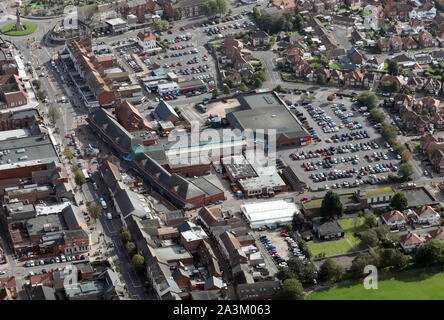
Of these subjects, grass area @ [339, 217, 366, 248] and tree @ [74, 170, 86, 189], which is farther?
tree @ [74, 170, 86, 189]

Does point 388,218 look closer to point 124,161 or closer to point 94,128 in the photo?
point 124,161

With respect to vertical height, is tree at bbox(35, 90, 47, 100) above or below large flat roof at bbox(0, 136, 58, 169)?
below

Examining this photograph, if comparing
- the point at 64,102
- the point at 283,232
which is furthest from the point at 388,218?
the point at 64,102

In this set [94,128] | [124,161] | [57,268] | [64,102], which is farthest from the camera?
[64,102]

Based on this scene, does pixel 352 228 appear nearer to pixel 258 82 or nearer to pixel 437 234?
pixel 437 234

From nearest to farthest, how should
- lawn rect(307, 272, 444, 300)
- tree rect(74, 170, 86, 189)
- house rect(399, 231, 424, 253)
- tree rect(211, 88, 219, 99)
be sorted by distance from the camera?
lawn rect(307, 272, 444, 300) → house rect(399, 231, 424, 253) → tree rect(74, 170, 86, 189) → tree rect(211, 88, 219, 99)

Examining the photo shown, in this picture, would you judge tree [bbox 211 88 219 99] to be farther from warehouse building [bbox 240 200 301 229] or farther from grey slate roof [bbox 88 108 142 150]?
→ warehouse building [bbox 240 200 301 229]

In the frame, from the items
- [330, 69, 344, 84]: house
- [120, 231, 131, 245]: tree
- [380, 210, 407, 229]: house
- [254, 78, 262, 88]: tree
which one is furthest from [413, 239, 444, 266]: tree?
[254, 78, 262, 88]: tree
